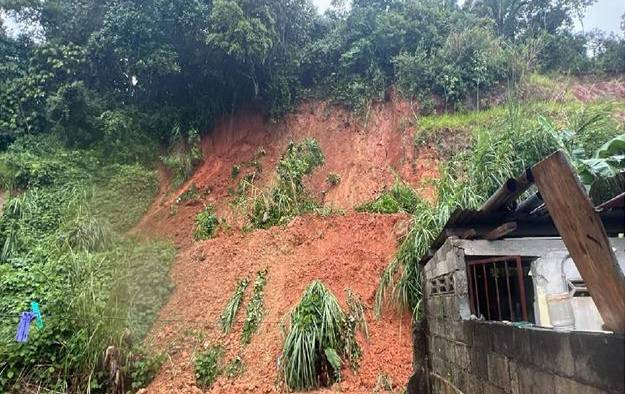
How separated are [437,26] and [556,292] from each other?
1205 cm

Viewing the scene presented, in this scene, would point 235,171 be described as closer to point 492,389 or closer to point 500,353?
point 492,389

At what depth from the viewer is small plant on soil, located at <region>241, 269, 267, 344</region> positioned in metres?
7.01

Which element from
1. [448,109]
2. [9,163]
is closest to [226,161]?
[9,163]

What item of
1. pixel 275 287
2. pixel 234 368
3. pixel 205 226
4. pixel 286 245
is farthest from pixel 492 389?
pixel 205 226

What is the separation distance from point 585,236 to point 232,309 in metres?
6.36

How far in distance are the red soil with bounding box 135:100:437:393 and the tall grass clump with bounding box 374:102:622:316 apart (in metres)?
0.65

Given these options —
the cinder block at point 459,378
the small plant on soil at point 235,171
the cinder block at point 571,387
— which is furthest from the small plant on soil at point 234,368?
the small plant on soil at point 235,171

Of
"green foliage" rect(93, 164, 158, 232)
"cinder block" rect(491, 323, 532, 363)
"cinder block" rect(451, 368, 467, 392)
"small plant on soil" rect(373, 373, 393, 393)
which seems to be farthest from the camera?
"green foliage" rect(93, 164, 158, 232)

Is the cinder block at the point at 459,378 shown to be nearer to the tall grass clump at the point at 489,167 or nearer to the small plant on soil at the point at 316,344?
the tall grass clump at the point at 489,167

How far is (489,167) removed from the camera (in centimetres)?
619

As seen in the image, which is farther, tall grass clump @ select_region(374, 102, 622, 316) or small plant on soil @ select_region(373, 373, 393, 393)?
tall grass clump @ select_region(374, 102, 622, 316)

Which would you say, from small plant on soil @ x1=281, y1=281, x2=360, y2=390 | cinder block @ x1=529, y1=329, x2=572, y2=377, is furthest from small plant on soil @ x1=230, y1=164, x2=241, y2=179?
cinder block @ x1=529, y1=329, x2=572, y2=377

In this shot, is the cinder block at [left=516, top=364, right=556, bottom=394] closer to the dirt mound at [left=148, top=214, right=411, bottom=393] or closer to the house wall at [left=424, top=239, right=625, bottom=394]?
the house wall at [left=424, top=239, right=625, bottom=394]

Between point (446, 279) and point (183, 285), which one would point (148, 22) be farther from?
point (446, 279)
